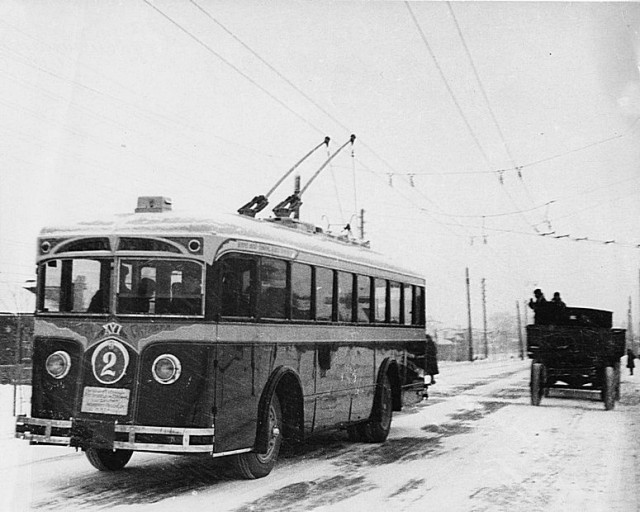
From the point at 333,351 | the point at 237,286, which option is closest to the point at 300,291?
the point at 333,351

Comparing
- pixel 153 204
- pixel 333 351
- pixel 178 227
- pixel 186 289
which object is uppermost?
pixel 153 204

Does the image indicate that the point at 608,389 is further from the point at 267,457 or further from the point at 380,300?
the point at 267,457

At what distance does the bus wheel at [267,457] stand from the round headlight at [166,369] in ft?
4.56

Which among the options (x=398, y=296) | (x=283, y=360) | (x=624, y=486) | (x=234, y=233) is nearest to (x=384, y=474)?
(x=283, y=360)

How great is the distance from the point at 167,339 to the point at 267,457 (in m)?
1.99

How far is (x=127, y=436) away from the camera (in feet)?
26.8

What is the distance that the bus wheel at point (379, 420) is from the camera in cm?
1262

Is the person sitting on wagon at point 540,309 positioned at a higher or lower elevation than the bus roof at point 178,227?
lower

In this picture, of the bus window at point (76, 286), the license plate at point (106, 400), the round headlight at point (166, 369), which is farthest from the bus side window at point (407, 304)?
the license plate at point (106, 400)

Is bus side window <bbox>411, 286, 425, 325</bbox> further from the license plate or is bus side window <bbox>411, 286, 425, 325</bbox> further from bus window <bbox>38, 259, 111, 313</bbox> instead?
the license plate

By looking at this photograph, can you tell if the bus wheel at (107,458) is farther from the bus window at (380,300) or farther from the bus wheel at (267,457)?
the bus window at (380,300)

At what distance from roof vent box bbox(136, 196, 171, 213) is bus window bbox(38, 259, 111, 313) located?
0.76 metres

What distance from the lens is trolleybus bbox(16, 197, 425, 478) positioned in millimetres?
8227

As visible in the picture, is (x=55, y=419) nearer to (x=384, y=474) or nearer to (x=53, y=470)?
(x=53, y=470)
